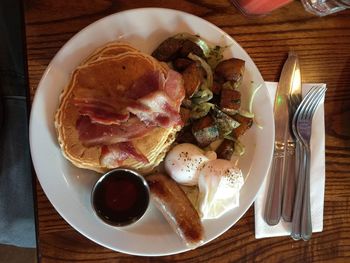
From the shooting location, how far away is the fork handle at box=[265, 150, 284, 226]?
161 centimetres

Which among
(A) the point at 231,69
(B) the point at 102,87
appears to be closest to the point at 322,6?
(A) the point at 231,69

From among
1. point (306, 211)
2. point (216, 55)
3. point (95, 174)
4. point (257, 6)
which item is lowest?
point (306, 211)

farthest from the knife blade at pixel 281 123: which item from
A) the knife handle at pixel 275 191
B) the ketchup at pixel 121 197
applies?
the ketchup at pixel 121 197

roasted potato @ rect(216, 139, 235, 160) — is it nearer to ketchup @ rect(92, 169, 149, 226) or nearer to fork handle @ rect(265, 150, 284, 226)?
fork handle @ rect(265, 150, 284, 226)

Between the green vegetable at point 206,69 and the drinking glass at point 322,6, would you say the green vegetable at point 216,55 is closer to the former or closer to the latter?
the green vegetable at point 206,69

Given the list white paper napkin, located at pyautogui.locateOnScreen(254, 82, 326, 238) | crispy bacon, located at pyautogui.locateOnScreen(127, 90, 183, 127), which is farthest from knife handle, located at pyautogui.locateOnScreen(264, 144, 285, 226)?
crispy bacon, located at pyautogui.locateOnScreen(127, 90, 183, 127)

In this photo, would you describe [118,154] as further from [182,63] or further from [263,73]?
[263,73]

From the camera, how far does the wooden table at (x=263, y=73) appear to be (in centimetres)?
148

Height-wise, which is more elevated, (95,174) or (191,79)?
(191,79)

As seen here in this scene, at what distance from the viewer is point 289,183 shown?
1.64 m

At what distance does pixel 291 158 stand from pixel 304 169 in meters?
0.06

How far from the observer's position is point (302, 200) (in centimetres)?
162

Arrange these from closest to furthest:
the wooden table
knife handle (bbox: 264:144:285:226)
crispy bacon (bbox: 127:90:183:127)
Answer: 1. crispy bacon (bbox: 127:90:183:127)
2. the wooden table
3. knife handle (bbox: 264:144:285:226)

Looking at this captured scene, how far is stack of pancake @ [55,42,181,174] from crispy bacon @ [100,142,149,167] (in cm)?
1
